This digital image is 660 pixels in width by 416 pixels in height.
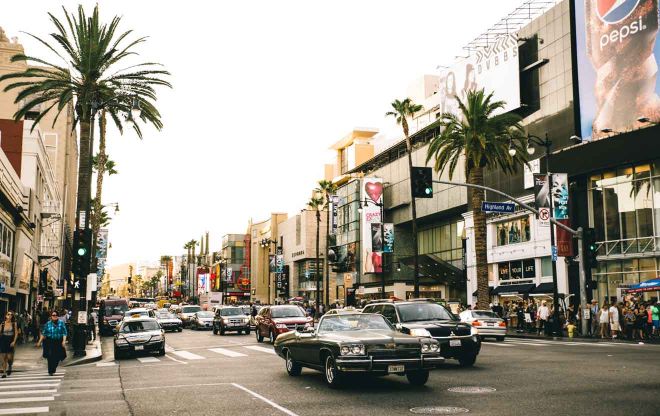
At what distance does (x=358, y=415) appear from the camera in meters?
9.53

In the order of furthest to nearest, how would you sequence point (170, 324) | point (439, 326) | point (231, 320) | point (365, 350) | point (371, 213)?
point (371, 213), point (170, 324), point (231, 320), point (439, 326), point (365, 350)

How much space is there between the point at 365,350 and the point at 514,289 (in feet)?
134

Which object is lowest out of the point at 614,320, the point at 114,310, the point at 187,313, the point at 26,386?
the point at 187,313

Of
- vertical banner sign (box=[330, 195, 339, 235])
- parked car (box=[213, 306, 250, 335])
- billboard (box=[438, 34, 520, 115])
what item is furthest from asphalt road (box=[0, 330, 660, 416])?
vertical banner sign (box=[330, 195, 339, 235])

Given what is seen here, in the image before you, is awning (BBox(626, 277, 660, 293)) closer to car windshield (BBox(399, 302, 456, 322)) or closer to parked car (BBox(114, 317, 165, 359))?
car windshield (BBox(399, 302, 456, 322))

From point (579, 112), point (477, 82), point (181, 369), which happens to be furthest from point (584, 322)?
point (477, 82)

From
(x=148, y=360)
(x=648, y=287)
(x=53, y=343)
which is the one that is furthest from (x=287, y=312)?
(x=648, y=287)

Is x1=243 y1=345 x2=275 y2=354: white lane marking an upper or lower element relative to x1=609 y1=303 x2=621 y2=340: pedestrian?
lower

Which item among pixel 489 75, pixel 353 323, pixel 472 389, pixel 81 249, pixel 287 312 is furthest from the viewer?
pixel 489 75

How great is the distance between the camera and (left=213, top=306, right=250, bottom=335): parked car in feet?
121

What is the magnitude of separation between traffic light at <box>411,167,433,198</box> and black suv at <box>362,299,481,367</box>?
669 cm

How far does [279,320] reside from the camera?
27.2 meters

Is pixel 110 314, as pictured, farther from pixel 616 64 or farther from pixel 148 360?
pixel 616 64

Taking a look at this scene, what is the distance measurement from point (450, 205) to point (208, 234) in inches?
5623
